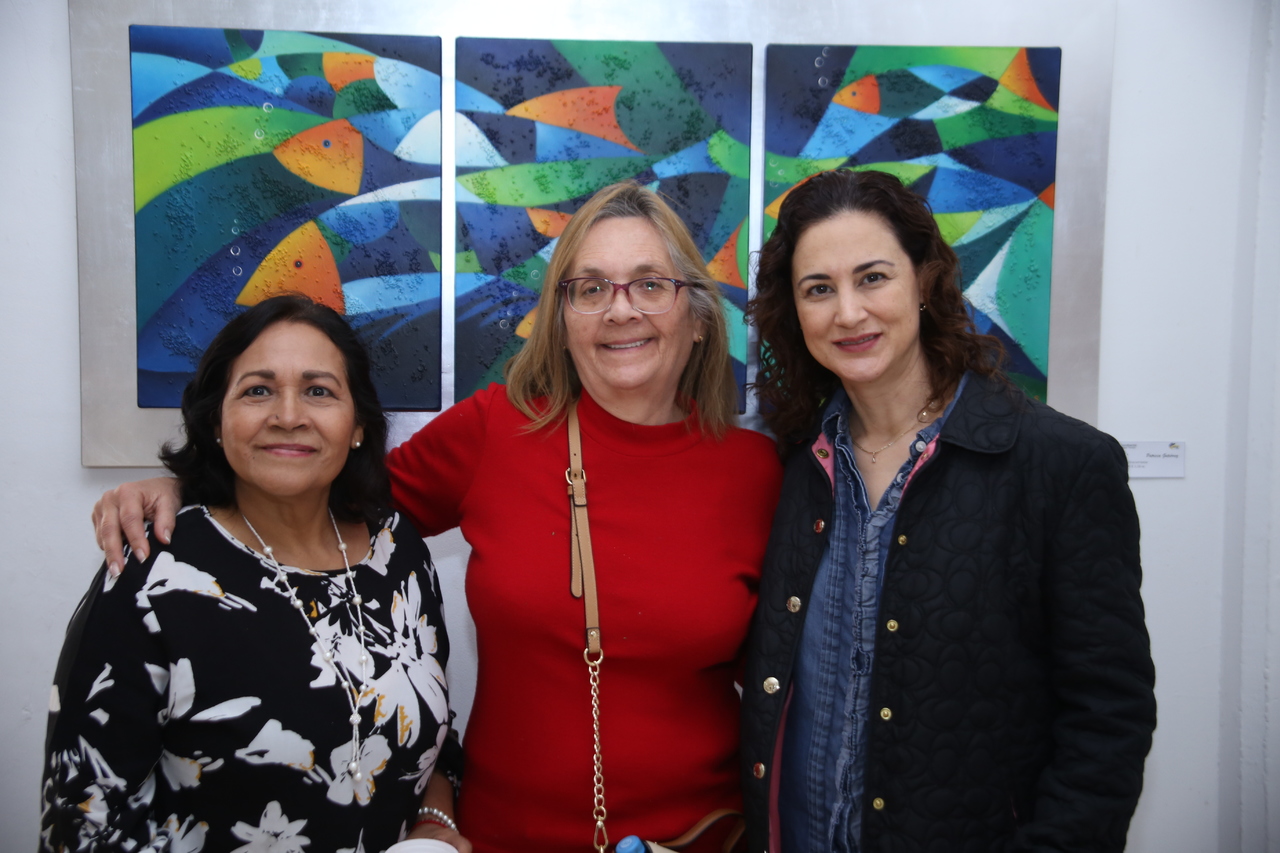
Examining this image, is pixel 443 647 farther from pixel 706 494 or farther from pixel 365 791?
pixel 706 494

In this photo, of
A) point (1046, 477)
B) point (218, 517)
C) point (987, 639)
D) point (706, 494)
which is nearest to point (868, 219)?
point (1046, 477)

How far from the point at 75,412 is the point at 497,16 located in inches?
72.5

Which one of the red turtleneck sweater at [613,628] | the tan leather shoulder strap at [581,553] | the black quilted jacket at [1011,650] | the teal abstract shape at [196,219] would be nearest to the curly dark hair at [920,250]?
the black quilted jacket at [1011,650]

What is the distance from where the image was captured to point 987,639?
1217 mm

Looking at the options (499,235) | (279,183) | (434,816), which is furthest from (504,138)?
(434,816)

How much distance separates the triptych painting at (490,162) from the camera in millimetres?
2070

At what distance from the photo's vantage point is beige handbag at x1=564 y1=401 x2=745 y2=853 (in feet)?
4.73

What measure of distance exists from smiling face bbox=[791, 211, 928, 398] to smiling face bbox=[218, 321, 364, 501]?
1.01m

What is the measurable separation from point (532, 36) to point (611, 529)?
5.31 ft

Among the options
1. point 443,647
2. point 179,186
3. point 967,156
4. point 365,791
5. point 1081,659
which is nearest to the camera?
point 1081,659

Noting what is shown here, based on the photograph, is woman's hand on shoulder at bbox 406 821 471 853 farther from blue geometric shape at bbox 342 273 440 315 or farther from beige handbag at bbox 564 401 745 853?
blue geometric shape at bbox 342 273 440 315

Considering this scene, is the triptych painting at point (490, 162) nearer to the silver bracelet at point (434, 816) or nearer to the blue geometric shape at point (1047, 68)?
the blue geometric shape at point (1047, 68)

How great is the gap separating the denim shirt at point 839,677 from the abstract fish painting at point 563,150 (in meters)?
1.01

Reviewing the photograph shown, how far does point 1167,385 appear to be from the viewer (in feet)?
7.59
